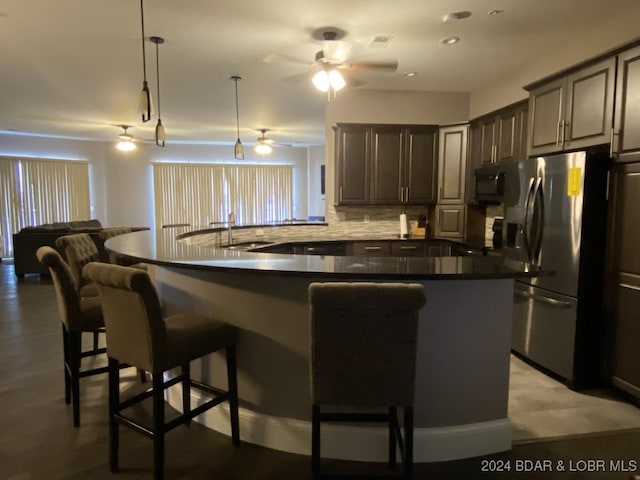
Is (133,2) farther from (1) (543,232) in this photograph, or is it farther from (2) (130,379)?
(1) (543,232)

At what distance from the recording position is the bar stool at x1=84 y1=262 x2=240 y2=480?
1736mm

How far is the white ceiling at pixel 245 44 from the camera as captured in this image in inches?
113

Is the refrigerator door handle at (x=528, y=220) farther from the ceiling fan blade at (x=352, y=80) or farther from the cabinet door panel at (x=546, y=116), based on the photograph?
the ceiling fan blade at (x=352, y=80)

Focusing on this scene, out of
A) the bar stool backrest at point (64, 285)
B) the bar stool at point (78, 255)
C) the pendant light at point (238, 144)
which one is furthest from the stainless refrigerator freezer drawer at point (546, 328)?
the pendant light at point (238, 144)

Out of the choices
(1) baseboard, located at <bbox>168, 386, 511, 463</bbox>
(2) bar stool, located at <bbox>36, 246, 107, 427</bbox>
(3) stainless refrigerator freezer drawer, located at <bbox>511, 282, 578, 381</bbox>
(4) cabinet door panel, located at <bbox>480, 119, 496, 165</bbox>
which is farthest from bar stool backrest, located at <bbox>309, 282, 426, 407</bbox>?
(4) cabinet door panel, located at <bbox>480, 119, 496, 165</bbox>

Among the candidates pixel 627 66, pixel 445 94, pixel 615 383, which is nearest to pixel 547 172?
pixel 627 66

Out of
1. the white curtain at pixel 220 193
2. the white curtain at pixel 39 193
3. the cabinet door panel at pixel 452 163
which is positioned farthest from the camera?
the white curtain at pixel 220 193

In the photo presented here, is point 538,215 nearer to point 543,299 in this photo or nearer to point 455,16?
point 543,299

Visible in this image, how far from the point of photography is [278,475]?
6.35ft

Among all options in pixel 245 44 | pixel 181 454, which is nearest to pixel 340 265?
pixel 181 454

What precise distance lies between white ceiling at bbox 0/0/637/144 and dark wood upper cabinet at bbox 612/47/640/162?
0.56 m

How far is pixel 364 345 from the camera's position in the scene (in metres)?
→ 1.55

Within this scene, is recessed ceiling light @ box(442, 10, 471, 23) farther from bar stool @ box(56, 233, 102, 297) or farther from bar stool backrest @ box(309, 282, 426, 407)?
bar stool @ box(56, 233, 102, 297)

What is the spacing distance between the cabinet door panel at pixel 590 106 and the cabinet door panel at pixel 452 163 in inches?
66.7
